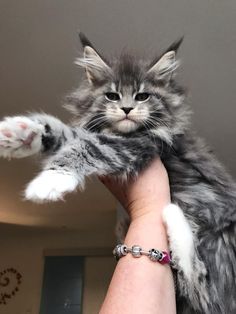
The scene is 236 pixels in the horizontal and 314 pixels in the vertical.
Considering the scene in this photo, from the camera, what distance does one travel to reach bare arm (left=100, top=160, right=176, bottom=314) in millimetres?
810

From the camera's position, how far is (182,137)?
1.32m

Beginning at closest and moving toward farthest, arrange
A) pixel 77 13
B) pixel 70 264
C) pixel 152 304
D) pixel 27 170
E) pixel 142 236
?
pixel 152 304 → pixel 142 236 → pixel 77 13 → pixel 27 170 → pixel 70 264

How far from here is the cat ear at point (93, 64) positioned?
51.5 inches

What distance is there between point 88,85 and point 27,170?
7.30 feet

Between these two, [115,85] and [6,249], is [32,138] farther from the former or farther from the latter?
[6,249]

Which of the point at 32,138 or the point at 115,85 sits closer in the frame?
the point at 32,138

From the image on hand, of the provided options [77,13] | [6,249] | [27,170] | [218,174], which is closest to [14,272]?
[6,249]

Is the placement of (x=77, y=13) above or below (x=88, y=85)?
above

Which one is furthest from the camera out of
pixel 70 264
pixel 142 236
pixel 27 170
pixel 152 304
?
pixel 70 264

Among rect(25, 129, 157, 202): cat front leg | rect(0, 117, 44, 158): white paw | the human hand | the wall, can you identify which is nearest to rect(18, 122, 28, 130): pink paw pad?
rect(0, 117, 44, 158): white paw

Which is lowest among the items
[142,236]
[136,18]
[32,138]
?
[142,236]

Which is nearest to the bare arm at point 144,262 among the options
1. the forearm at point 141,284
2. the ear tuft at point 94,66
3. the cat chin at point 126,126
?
the forearm at point 141,284

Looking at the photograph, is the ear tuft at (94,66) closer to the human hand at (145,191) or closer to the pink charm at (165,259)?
the human hand at (145,191)

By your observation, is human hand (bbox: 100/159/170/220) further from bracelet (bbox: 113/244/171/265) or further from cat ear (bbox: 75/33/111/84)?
cat ear (bbox: 75/33/111/84)
